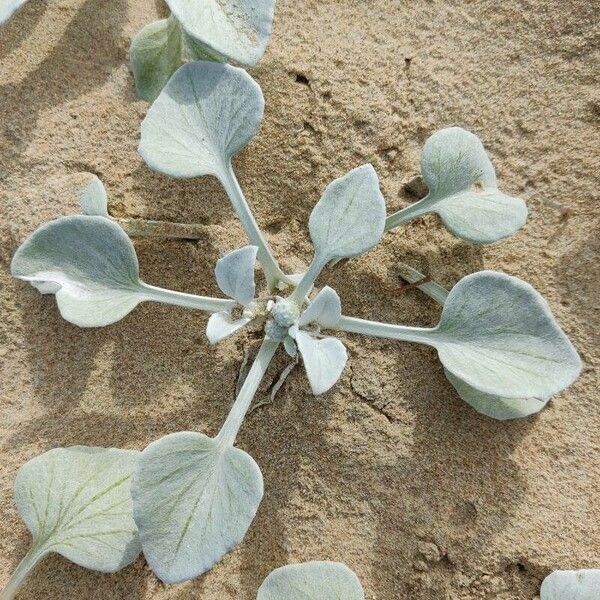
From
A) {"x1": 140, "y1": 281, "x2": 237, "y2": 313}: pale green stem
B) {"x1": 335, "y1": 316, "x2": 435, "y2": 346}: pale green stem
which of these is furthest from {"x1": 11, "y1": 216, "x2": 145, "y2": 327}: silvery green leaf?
{"x1": 335, "y1": 316, "x2": 435, "y2": 346}: pale green stem

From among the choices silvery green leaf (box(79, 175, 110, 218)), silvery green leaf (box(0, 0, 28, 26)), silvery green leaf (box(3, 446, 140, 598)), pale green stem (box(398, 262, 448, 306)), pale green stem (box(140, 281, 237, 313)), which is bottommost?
silvery green leaf (box(3, 446, 140, 598))

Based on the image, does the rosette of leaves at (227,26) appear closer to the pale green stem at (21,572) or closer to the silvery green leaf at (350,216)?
the silvery green leaf at (350,216)

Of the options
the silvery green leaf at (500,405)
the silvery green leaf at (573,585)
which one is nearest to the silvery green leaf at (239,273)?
the silvery green leaf at (500,405)

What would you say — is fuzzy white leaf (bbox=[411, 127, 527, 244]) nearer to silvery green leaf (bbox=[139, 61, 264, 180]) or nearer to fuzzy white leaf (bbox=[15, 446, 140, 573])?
silvery green leaf (bbox=[139, 61, 264, 180])

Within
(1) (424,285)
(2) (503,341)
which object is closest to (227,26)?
(1) (424,285)

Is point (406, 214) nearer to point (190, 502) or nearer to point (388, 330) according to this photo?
point (388, 330)
